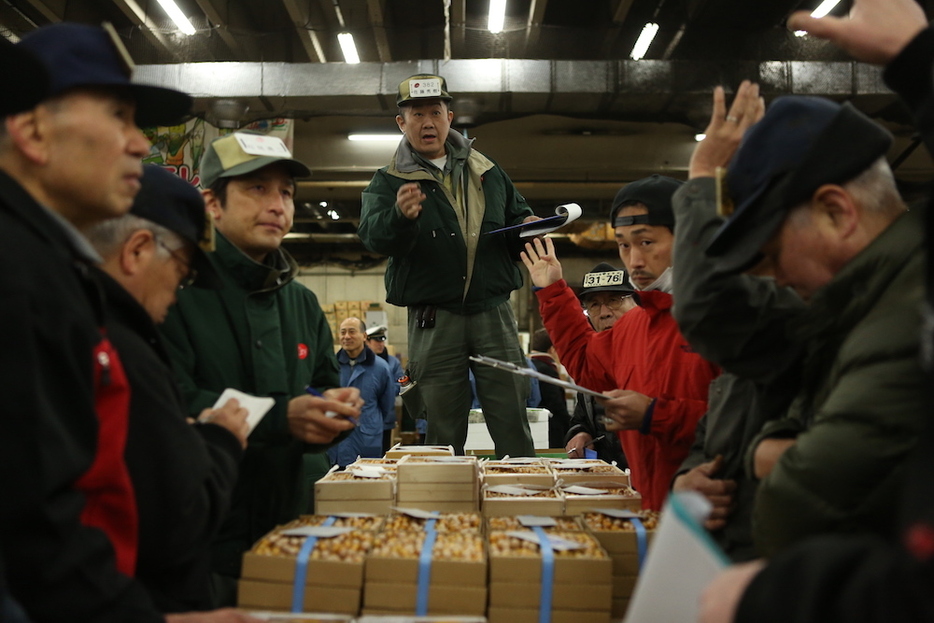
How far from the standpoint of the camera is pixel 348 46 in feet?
21.7

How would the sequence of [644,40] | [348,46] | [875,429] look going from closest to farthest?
[875,429] → [348,46] → [644,40]

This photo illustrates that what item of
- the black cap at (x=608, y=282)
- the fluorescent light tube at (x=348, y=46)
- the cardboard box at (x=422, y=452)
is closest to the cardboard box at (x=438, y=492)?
the cardboard box at (x=422, y=452)

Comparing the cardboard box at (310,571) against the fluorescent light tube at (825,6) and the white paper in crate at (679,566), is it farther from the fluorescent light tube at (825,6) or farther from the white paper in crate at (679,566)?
the fluorescent light tube at (825,6)

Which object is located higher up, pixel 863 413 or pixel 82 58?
pixel 82 58

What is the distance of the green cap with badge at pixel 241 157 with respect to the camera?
6.95 feet

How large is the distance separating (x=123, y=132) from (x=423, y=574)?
1.11 meters

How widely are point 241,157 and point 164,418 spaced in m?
1.05

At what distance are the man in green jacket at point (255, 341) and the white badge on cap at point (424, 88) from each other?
128 cm

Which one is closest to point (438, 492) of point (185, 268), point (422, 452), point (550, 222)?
point (422, 452)

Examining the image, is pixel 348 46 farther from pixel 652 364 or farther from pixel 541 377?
pixel 541 377

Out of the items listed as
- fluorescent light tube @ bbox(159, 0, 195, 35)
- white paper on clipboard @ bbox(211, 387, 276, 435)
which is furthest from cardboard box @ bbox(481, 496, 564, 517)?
fluorescent light tube @ bbox(159, 0, 195, 35)

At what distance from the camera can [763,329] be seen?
164 cm

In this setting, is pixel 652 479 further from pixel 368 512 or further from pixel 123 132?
pixel 123 132

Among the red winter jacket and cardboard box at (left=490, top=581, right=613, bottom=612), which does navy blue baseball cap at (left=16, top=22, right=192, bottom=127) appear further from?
the red winter jacket
